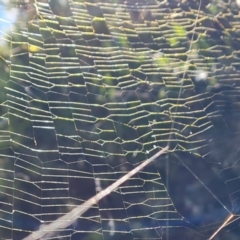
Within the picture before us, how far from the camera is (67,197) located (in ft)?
2.93

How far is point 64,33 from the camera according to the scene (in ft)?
3.70

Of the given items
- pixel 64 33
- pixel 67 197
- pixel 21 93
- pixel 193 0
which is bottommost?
pixel 67 197

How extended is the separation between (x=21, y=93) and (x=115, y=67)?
0.27 metres

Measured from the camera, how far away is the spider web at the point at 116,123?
90 centimetres

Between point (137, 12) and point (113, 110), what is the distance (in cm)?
37

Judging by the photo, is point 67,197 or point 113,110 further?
point 113,110

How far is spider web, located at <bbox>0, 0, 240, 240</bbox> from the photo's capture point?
898 mm

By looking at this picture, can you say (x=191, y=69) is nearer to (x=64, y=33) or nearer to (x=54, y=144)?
(x=64, y=33)

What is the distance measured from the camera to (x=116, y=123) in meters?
1.05


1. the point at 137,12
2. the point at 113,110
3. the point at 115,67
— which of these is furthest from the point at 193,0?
the point at 113,110

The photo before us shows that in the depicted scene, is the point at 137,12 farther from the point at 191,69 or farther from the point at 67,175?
the point at 67,175

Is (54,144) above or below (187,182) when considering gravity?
above

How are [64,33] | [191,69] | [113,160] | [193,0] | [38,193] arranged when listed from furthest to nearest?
[193,0]
[191,69]
[64,33]
[113,160]
[38,193]

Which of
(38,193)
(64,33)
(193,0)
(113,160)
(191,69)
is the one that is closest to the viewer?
(38,193)
